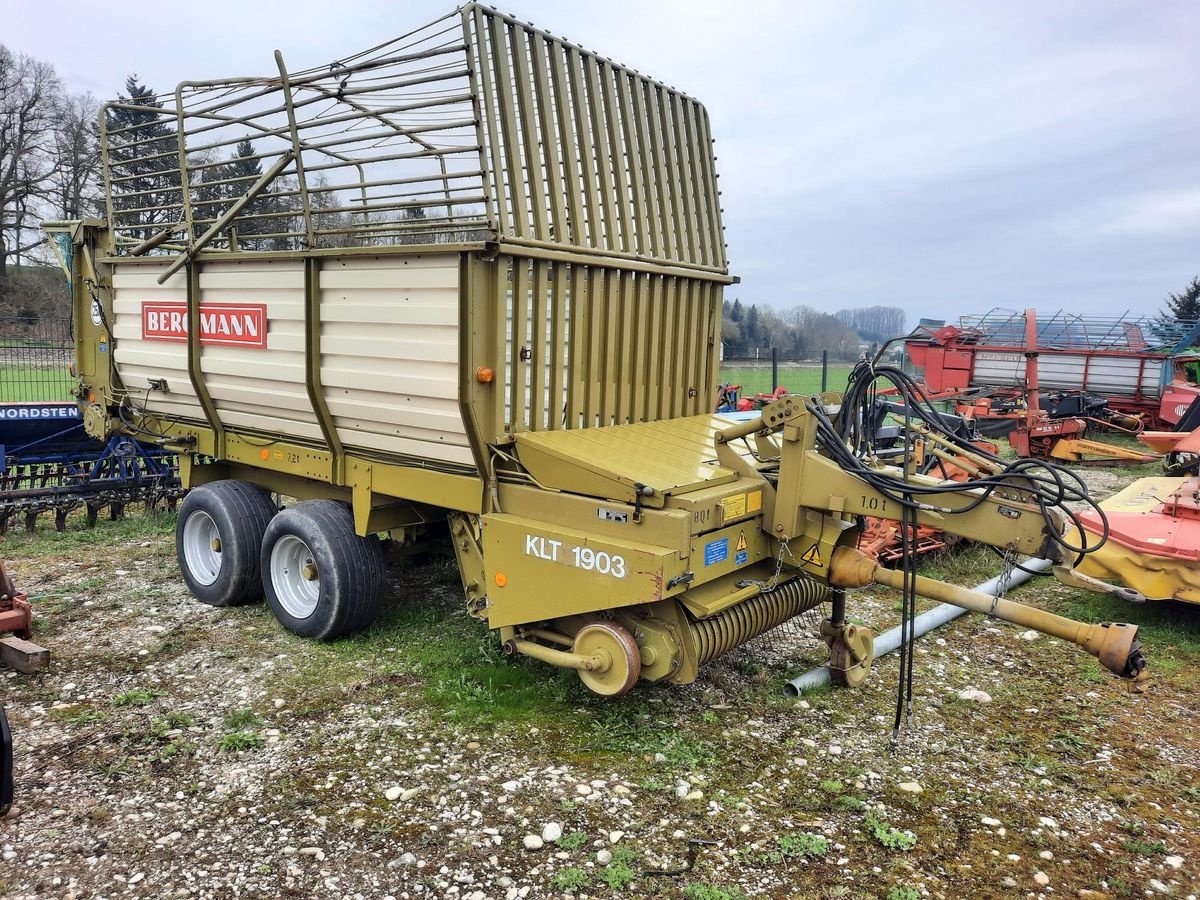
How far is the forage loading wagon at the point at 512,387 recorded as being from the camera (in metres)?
4.36

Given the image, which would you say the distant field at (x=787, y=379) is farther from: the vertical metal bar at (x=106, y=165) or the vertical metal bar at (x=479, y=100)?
the vertical metal bar at (x=479, y=100)

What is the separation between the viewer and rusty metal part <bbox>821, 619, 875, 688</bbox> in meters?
4.99

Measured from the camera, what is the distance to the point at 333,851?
3.57 m

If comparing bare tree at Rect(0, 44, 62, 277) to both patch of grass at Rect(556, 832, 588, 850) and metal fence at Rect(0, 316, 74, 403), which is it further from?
patch of grass at Rect(556, 832, 588, 850)

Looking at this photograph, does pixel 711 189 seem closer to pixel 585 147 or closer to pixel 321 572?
pixel 585 147

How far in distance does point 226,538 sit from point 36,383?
13.9 m

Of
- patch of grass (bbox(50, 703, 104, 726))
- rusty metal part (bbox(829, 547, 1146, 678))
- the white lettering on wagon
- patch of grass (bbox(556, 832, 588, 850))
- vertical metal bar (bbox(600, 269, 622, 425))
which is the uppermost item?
vertical metal bar (bbox(600, 269, 622, 425))

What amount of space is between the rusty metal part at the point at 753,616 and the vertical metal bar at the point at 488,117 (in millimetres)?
2390

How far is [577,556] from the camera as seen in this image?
14.4 feet

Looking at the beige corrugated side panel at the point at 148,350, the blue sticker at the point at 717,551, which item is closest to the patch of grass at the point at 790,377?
the beige corrugated side panel at the point at 148,350

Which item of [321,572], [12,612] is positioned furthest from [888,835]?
[12,612]

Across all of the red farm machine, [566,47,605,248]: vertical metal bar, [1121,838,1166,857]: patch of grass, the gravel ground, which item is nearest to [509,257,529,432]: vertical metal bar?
[566,47,605,248]: vertical metal bar

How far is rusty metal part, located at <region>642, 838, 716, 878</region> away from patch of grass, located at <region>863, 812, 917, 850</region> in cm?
72

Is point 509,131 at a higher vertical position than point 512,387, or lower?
higher
